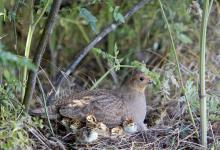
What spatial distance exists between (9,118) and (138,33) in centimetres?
382

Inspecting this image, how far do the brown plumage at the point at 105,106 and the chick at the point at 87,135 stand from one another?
9.1 inches

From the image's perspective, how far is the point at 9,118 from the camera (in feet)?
14.8

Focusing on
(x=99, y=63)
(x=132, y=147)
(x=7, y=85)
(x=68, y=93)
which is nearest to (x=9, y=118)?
(x=7, y=85)

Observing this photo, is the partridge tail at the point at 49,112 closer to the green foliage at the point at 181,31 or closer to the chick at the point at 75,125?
the chick at the point at 75,125

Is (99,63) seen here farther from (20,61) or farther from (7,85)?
(20,61)

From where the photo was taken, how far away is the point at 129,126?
16.8 ft

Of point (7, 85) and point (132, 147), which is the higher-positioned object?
point (7, 85)

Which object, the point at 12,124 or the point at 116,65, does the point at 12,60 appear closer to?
the point at 12,124

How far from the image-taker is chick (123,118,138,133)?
5125 millimetres

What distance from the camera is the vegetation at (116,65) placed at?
4684 mm

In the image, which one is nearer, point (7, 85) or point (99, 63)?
point (7, 85)

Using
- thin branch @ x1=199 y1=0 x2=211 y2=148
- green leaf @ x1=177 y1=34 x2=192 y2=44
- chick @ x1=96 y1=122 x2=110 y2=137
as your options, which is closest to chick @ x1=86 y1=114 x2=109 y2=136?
chick @ x1=96 y1=122 x2=110 y2=137

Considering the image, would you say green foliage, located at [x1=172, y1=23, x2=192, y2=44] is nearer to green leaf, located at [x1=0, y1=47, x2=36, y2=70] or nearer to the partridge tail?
the partridge tail

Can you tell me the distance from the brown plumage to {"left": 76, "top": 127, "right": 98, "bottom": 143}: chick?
9.1 inches
